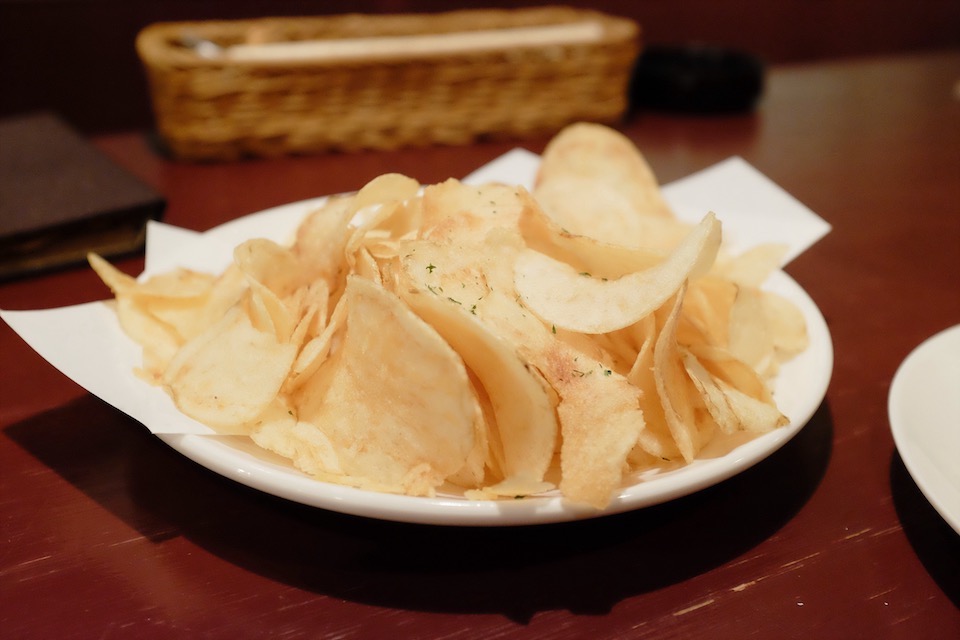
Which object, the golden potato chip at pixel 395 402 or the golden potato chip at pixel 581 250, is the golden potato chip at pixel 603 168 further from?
the golden potato chip at pixel 395 402

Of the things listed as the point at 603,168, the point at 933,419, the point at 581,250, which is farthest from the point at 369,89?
the point at 933,419

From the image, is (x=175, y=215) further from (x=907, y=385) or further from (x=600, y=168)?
(x=907, y=385)

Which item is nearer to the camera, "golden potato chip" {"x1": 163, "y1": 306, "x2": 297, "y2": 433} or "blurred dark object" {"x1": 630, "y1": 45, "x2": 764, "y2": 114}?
"golden potato chip" {"x1": 163, "y1": 306, "x2": 297, "y2": 433}

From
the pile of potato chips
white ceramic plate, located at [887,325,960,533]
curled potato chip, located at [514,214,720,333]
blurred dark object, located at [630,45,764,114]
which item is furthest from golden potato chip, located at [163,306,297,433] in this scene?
blurred dark object, located at [630,45,764,114]

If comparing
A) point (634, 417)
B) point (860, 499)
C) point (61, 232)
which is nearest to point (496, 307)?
point (634, 417)

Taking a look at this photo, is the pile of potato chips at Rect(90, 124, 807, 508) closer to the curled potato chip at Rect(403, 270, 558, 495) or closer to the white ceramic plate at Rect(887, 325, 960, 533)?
the curled potato chip at Rect(403, 270, 558, 495)

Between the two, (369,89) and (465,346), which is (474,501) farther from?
(369,89)

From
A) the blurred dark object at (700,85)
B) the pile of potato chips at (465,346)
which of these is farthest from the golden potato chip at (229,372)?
the blurred dark object at (700,85)
